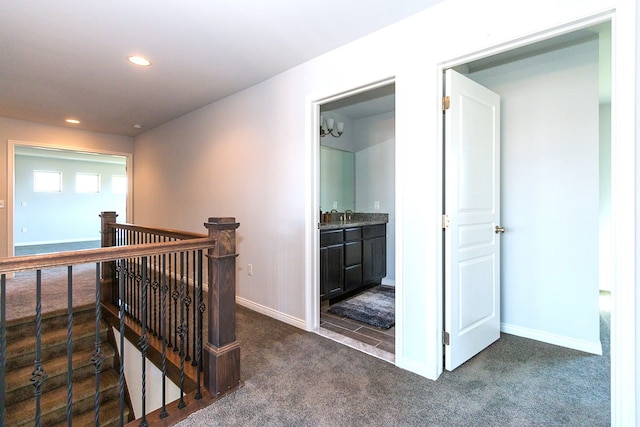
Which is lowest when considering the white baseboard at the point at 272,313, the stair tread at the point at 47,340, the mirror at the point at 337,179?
the stair tread at the point at 47,340

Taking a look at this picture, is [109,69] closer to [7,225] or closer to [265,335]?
[265,335]

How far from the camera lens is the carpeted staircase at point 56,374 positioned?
2469 mm

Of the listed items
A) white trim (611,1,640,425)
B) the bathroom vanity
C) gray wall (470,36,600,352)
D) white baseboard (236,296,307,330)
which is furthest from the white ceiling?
white baseboard (236,296,307,330)

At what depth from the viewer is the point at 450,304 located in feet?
6.70

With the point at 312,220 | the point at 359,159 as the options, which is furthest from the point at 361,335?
the point at 359,159

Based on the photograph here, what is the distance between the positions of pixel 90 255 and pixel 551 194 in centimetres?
310

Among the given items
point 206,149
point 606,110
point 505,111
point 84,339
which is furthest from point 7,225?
point 606,110

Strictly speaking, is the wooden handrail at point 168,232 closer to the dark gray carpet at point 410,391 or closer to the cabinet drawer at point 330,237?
the dark gray carpet at point 410,391

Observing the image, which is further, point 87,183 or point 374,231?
point 87,183

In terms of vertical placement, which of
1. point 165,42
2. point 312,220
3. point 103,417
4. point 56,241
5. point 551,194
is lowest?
point 103,417

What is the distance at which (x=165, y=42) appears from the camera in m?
2.38

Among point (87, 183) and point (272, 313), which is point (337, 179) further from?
point (87, 183)

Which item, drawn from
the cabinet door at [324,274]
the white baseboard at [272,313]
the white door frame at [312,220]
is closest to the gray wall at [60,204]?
the white baseboard at [272,313]

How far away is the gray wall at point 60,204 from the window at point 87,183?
97 millimetres
